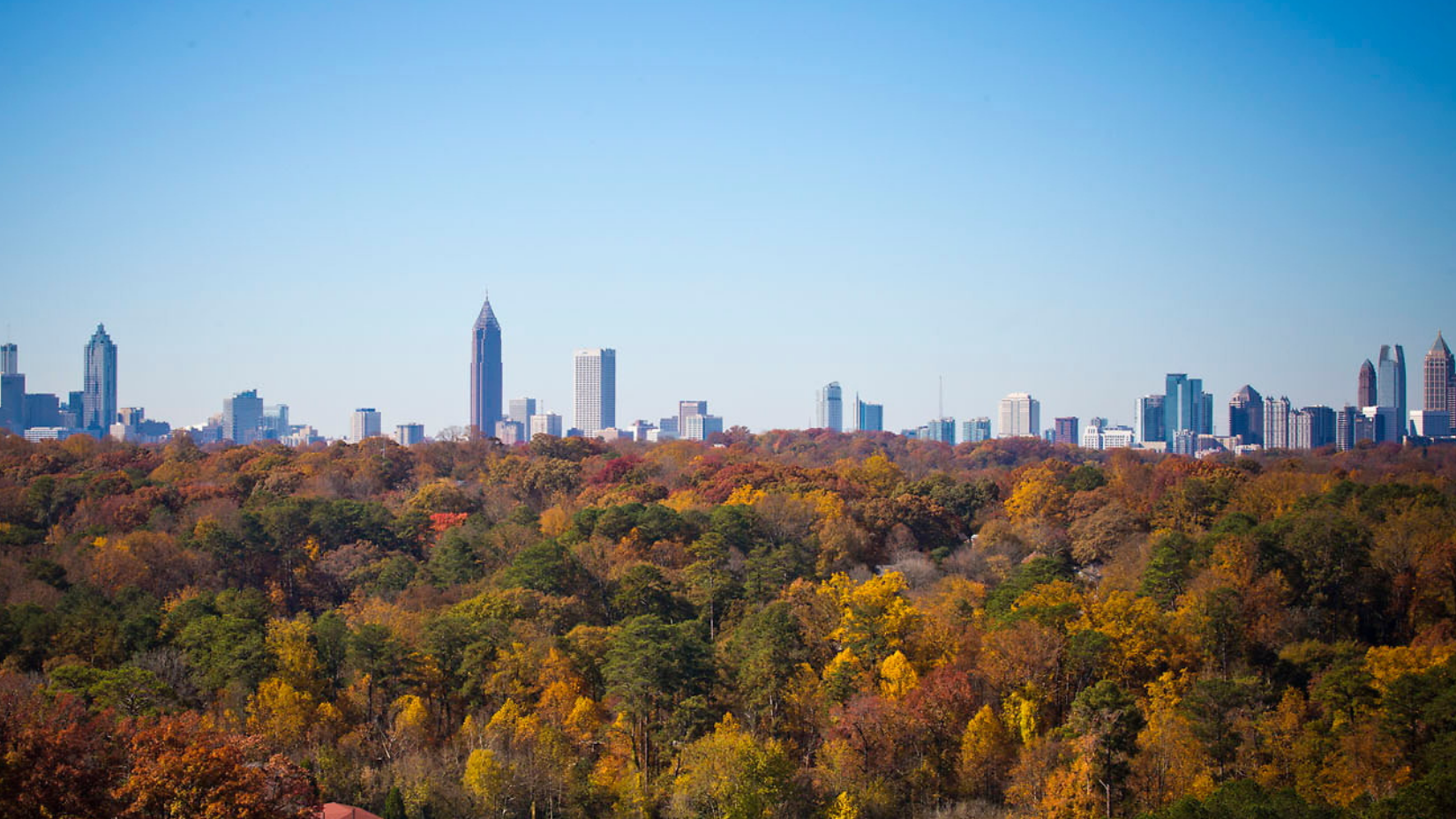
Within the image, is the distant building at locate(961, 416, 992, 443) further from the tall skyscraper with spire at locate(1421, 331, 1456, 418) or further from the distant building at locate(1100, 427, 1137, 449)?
the tall skyscraper with spire at locate(1421, 331, 1456, 418)

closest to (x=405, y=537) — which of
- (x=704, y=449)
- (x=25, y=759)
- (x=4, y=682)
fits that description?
(x=4, y=682)

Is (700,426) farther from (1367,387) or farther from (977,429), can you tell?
(1367,387)

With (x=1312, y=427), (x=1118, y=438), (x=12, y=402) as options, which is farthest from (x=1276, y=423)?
(x=12, y=402)

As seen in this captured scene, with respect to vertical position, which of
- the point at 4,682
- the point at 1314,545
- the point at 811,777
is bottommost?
the point at 811,777

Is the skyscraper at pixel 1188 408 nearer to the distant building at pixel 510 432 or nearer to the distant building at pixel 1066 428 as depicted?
the distant building at pixel 1066 428

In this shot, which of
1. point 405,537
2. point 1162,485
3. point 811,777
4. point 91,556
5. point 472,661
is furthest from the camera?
point 1162,485

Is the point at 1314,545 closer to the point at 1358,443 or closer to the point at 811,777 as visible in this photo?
the point at 811,777

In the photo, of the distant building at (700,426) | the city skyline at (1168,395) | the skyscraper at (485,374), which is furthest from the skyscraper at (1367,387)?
the skyscraper at (485,374)
